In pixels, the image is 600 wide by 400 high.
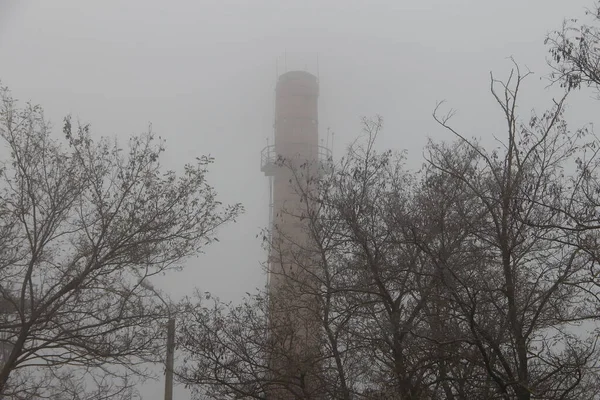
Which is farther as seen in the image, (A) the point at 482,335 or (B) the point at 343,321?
(B) the point at 343,321

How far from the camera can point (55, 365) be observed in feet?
31.2

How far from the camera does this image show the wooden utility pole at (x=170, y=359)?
9.95 metres

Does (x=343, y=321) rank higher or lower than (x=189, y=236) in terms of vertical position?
lower

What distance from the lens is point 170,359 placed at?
10.5 meters

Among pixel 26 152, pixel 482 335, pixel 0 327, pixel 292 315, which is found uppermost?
pixel 26 152

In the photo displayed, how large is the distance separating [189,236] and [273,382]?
293 cm

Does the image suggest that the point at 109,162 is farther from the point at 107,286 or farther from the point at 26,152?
the point at 107,286

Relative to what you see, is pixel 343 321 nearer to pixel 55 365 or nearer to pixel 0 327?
pixel 55 365

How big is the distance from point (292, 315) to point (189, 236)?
7.99 ft

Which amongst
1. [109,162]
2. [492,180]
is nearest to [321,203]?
[492,180]

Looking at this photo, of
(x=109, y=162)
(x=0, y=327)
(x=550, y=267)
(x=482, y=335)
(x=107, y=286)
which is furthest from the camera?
(x=109, y=162)

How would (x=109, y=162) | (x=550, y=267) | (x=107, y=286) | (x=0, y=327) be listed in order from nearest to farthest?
(x=550, y=267) < (x=0, y=327) < (x=107, y=286) < (x=109, y=162)

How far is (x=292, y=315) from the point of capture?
1101cm

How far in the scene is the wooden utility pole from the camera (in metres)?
9.95
